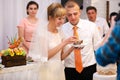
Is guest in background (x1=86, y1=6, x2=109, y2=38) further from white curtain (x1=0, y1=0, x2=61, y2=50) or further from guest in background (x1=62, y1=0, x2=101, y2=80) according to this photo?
guest in background (x1=62, y1=0, x2=101, y2=80)

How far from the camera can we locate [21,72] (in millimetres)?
2441

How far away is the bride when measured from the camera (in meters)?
1.92

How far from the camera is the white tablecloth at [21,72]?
2361mm

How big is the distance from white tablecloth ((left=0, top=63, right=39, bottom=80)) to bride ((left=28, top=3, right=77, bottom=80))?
0.40 metres

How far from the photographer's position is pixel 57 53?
79.3 inches

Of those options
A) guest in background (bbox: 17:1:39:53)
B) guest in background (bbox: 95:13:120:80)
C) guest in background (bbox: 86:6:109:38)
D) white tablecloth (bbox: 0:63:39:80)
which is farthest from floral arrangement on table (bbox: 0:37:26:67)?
guest in background (bbox: 86:6:109:38)

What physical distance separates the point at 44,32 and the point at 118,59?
1.07 meters

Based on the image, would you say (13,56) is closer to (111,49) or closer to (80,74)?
(80,74)

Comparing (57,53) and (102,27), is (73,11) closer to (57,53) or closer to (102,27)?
(57,53)

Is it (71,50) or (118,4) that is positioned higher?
(118,4)

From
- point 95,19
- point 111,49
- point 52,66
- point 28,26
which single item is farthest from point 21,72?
point 95,19

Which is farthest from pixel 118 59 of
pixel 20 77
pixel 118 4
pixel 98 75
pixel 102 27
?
pixel 118 4

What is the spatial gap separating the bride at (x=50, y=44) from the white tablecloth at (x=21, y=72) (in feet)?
1.31

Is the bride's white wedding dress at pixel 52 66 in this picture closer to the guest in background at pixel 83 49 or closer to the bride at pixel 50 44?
the bride at pixel 50 44
